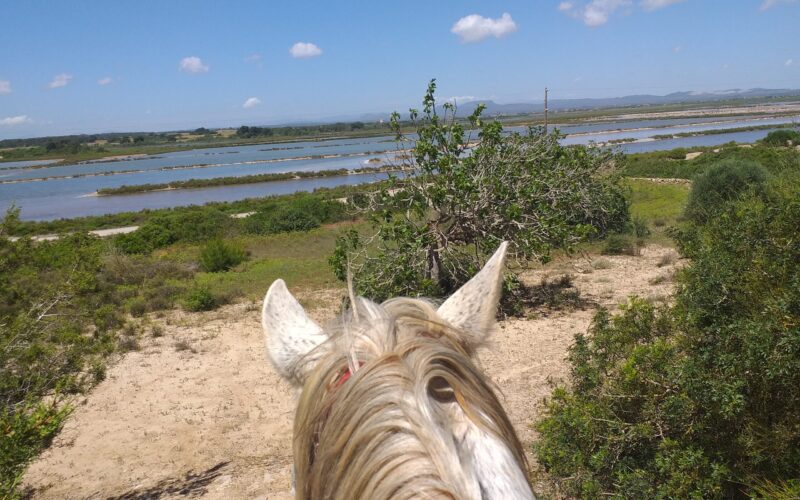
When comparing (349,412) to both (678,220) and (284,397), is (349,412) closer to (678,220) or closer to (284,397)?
(284,397)

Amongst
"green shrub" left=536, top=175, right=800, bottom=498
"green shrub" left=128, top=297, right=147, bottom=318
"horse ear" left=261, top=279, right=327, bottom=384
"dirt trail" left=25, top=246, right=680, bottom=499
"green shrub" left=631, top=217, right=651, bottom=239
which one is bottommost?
"dirt trail" left=25, top=246, right=680, bottom=499

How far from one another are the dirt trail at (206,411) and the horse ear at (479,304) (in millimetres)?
3458

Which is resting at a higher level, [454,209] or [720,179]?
[454,209]

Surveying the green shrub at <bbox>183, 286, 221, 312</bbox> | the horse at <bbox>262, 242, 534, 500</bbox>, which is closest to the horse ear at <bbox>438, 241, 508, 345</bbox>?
the horse at <bbox>262, 242, 534, 500</bbox>

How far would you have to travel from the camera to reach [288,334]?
154cm

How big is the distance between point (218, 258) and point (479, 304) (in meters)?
17.0

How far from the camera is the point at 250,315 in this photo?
11500mm

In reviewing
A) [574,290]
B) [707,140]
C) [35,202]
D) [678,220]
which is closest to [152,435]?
[574,290]

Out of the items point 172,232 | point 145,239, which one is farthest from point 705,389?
point 172,232

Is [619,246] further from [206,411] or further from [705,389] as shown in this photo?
[705,389]

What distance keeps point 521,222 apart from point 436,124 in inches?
98.0

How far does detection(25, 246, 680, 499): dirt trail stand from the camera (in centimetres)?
570

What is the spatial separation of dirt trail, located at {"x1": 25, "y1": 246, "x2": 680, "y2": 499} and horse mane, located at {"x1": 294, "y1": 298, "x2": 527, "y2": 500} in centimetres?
379

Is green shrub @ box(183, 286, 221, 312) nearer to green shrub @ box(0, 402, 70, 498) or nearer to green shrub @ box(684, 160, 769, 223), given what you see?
green shrub @ box(0, 402, 70, 498)
